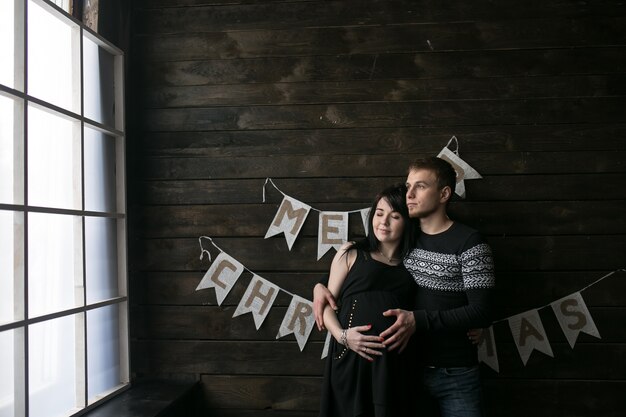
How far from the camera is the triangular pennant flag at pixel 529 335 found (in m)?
2.28

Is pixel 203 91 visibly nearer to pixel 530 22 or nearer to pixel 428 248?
pixel 428 248

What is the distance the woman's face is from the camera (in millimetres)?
1967

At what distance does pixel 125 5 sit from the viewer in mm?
2480

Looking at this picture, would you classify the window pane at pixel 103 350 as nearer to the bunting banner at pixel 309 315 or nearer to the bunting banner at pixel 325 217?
the bunting banner at pixel 309 315

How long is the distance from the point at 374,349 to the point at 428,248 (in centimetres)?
42

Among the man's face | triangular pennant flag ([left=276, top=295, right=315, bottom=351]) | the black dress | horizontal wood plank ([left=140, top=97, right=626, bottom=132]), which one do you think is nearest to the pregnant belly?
the black dress

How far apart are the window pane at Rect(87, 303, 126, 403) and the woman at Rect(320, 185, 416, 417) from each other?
97 centimetres

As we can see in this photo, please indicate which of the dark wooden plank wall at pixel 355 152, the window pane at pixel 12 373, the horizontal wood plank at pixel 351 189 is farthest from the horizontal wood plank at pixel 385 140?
the window pane at pixel 12 373

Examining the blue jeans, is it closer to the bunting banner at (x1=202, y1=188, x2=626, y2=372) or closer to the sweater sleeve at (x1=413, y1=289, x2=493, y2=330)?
the sweater sleeve at (x1=413, y1=289, x2=493, y2=330)

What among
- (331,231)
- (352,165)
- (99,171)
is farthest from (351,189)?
(99,171)

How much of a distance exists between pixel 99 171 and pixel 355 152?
1.13m

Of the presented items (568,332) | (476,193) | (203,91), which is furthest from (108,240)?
(568,332)

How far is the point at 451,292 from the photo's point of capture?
1896 millimetres

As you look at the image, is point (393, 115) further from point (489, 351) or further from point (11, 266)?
point (11, 266)
